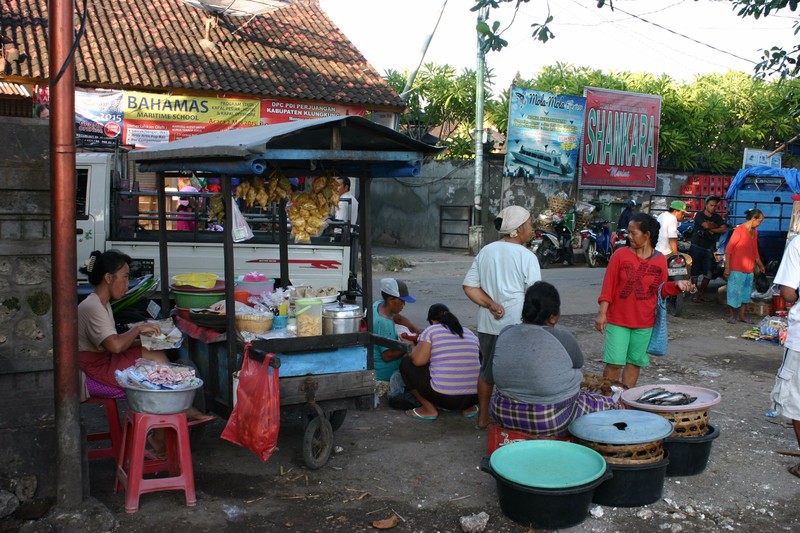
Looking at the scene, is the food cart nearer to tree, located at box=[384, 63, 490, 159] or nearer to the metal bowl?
the metal bowl

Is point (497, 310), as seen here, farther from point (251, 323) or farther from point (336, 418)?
point (251, 323)

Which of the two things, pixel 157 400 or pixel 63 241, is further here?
pixel 157 400

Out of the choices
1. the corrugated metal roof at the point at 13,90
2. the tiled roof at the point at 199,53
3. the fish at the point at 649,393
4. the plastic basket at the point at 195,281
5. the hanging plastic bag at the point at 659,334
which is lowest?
the fish at the point at 649,393

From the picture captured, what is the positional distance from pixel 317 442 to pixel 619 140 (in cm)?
1694

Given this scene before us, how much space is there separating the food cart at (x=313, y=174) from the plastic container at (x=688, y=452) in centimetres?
192

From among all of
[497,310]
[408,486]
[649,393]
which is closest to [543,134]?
[497,310]

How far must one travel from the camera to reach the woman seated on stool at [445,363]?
5762 mm

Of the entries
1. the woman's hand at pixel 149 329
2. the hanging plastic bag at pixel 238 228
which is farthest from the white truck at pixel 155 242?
the woman's hand at pixel 149 329

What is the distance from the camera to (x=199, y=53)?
664 inches

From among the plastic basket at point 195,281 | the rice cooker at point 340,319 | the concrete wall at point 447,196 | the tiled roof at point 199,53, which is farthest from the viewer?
the concrete wall at point 447,196

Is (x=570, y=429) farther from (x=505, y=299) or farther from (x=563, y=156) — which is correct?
(x=563, y=156)

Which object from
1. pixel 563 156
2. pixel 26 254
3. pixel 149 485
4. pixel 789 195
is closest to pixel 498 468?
pixel 149 485

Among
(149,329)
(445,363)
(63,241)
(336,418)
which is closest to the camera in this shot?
(63,241)

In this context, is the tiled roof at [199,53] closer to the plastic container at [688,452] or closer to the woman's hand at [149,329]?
the woman's hand at [149,329]
